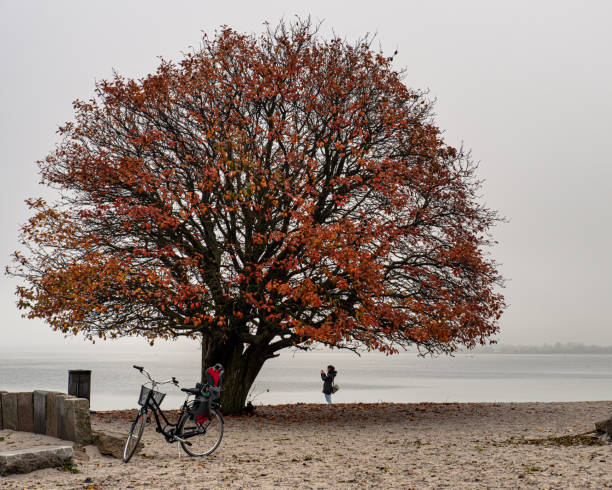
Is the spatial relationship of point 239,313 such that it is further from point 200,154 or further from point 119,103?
point 119,103

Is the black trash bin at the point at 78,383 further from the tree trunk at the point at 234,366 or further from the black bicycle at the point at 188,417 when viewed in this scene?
the black bicycle at the point at 188,417

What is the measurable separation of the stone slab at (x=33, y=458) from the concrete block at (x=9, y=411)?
3189 mm

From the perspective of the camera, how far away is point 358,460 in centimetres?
1054

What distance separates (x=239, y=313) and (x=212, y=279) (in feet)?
5.20

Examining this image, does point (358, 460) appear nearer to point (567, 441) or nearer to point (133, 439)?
point (133, 439)

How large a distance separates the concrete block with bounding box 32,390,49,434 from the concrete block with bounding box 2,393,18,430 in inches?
27.2

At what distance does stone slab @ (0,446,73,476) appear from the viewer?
31.0 ft

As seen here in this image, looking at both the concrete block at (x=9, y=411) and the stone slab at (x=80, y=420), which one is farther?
the concrete block at (x=9, y=411)

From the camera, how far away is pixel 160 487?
8.61 m

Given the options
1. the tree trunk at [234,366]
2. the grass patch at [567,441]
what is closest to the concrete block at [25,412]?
the tree trunk at [234,366]

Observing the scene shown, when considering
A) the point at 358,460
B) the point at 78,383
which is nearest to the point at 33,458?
the point at 358,460

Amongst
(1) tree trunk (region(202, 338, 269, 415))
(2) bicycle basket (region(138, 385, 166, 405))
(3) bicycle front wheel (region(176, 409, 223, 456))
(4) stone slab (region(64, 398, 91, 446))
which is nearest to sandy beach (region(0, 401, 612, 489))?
(3) bicycle front wheel (region(176, 409, 223, 456))

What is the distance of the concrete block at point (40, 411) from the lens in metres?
12.1

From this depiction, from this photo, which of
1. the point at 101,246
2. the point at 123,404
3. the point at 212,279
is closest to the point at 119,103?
the point at 101,246
